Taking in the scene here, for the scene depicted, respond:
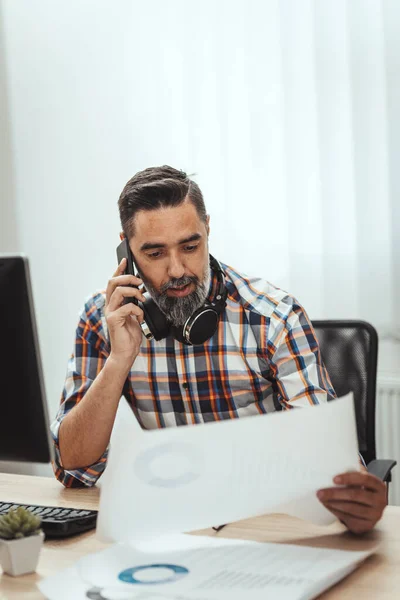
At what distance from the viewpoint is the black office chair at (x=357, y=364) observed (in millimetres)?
1853

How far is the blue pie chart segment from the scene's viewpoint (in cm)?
98

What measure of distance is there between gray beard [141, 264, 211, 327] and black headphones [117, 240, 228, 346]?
11mm

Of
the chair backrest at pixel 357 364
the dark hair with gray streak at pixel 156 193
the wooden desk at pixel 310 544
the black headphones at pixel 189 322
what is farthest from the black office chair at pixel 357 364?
the wooden desk at pixel 310 544

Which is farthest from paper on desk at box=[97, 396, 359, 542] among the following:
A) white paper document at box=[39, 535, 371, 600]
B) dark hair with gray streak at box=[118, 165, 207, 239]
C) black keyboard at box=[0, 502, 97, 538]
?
dark hair with gray streak at box=[118, 165, 207, 239]

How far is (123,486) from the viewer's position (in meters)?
1.01

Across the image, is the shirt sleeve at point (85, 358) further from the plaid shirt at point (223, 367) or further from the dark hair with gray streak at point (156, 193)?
the dark hair with gray streak at point (156, 193)

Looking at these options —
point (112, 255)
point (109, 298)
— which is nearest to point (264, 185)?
point (112, 255)

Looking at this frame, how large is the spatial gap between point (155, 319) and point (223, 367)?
0.59 ft

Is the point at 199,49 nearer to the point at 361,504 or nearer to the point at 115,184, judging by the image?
the point at 115,184

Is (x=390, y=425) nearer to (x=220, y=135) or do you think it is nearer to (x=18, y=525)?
(x=220, y=135)

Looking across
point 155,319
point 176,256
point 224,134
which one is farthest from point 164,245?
point 224,134

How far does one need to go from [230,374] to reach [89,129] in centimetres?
159

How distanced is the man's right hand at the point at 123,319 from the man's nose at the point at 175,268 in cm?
7

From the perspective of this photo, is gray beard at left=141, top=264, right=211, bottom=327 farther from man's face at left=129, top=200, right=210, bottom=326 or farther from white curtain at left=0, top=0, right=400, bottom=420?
white curtain at left=0, top=0, right=400, bottom=420
